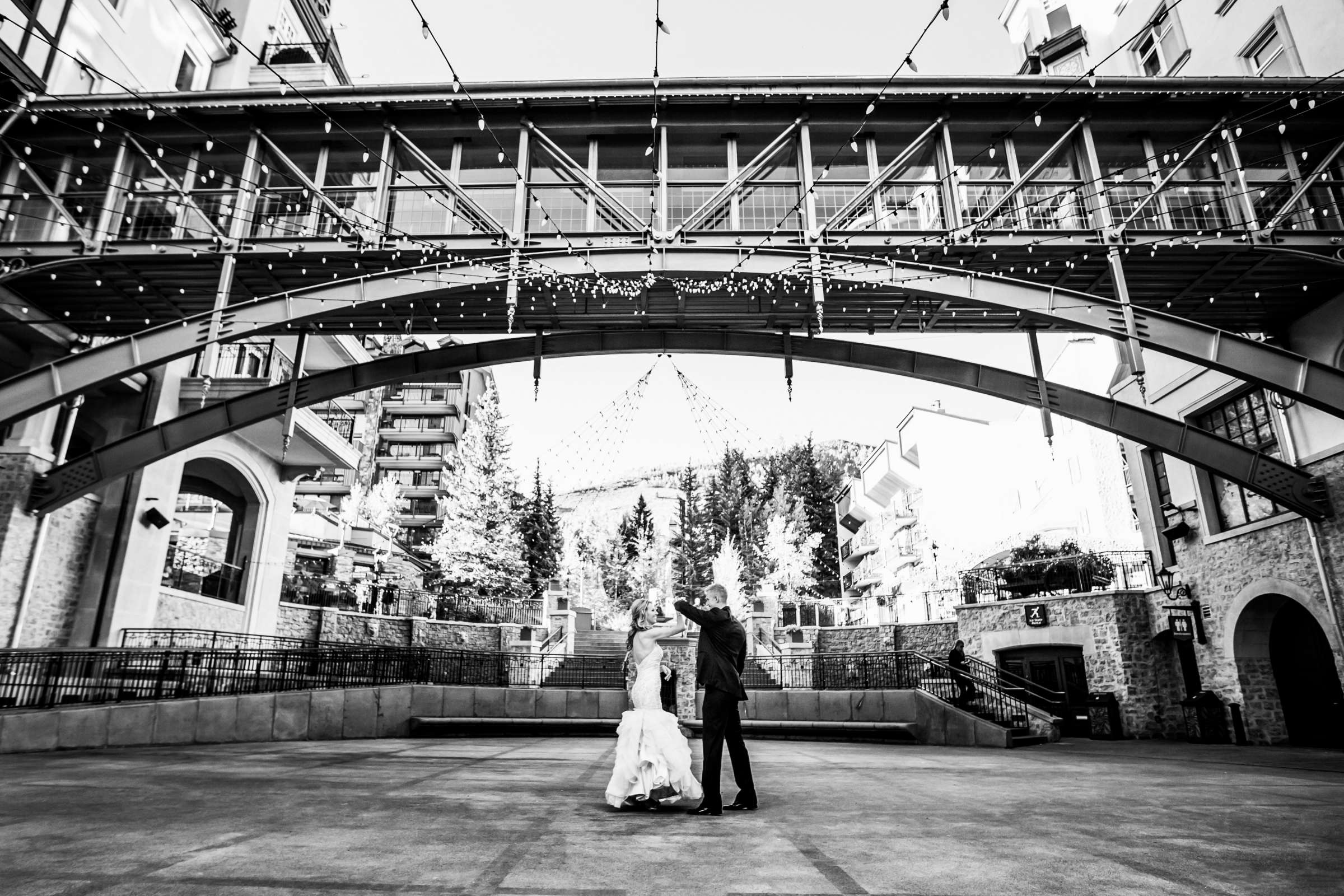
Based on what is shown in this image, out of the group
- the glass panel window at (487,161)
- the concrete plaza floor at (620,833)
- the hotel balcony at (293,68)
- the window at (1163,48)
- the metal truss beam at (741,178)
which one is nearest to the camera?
the concrete plaza floor at (620,833)

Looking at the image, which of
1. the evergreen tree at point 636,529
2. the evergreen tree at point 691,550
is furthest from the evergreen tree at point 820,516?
the evergreen tree at point 636,529

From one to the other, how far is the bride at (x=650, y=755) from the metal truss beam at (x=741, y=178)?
836 cm

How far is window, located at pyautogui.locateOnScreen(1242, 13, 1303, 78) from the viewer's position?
50.0 feet

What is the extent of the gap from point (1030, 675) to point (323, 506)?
136ft

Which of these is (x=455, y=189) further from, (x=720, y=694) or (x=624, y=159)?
(x=720, y=694)

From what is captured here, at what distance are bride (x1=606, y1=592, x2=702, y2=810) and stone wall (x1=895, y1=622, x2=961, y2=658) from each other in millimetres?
21175

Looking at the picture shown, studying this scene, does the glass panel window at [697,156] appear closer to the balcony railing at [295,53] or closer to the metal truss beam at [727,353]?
the metal truss beam at [727,353]

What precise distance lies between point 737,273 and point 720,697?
27.3ft

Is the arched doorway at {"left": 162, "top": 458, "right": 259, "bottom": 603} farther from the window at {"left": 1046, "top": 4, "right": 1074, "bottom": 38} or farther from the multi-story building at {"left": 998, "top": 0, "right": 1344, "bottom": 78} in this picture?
the window at {"left": 1046, "top": 4, "right": 1074, "bottom": 38}

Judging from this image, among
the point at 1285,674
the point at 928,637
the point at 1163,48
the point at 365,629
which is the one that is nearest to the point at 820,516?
the point at 928,637

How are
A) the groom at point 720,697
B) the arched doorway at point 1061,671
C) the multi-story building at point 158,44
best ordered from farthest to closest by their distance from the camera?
the arched doorway at point 1061,671 → the multi-story building at point 158,44 → the groom at point 720,697

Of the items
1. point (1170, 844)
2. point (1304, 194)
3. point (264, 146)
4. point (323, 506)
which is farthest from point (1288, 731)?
point (323, 506)

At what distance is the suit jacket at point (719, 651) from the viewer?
19.5ft

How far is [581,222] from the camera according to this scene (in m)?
14.3
